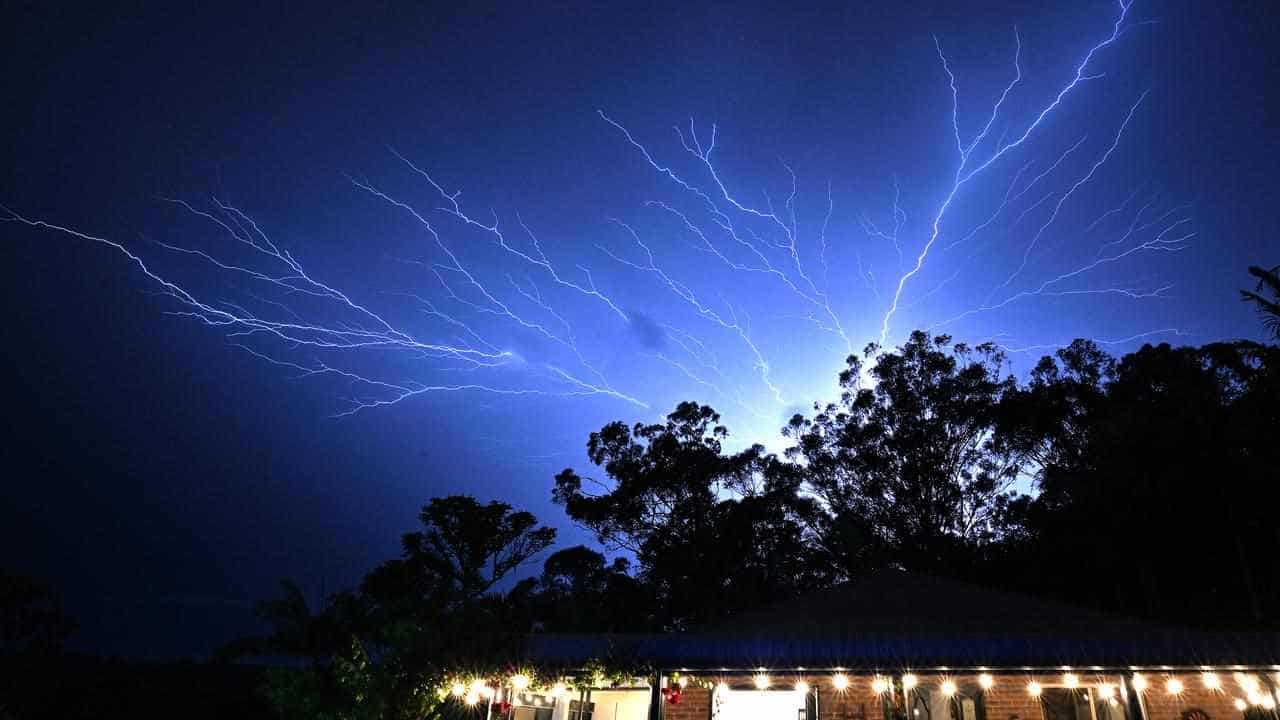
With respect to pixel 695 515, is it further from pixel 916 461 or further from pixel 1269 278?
pixel 1269 278

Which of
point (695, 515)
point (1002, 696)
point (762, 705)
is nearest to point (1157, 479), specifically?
point (1002, 696)

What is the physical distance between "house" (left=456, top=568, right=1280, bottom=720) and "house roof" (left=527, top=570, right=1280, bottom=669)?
1 cm

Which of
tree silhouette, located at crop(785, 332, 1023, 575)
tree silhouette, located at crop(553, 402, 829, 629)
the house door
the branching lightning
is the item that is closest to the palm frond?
the branching lightning

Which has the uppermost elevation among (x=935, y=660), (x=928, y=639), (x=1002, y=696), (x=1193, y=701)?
(x=928, y=639)

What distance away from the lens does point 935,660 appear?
646 centimetres

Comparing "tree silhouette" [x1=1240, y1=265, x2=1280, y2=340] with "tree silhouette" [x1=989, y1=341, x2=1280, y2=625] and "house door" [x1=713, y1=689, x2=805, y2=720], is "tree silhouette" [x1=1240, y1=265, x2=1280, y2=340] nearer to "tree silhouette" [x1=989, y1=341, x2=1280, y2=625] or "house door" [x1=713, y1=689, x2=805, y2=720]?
"tree silhouette" [x1=989, y1=341, x2=1280, y2=625]

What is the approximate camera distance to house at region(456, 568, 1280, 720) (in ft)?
20.8

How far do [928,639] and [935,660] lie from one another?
0.26 meters

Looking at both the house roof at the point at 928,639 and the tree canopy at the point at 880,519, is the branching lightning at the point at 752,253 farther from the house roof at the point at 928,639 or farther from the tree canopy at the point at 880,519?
the house roof at the point at 928,639

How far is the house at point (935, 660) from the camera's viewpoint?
634cm

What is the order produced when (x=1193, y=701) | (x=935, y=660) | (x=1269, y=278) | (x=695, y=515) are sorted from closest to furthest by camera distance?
(x=935, y=660) < (x=1193, y=701) < (x=1269, y=278) < (x=695, y=515)

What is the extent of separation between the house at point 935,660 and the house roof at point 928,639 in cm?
1

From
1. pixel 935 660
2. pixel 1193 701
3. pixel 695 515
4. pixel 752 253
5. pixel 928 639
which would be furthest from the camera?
pixel 695 515

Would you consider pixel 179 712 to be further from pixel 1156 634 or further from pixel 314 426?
pixel 314 426
